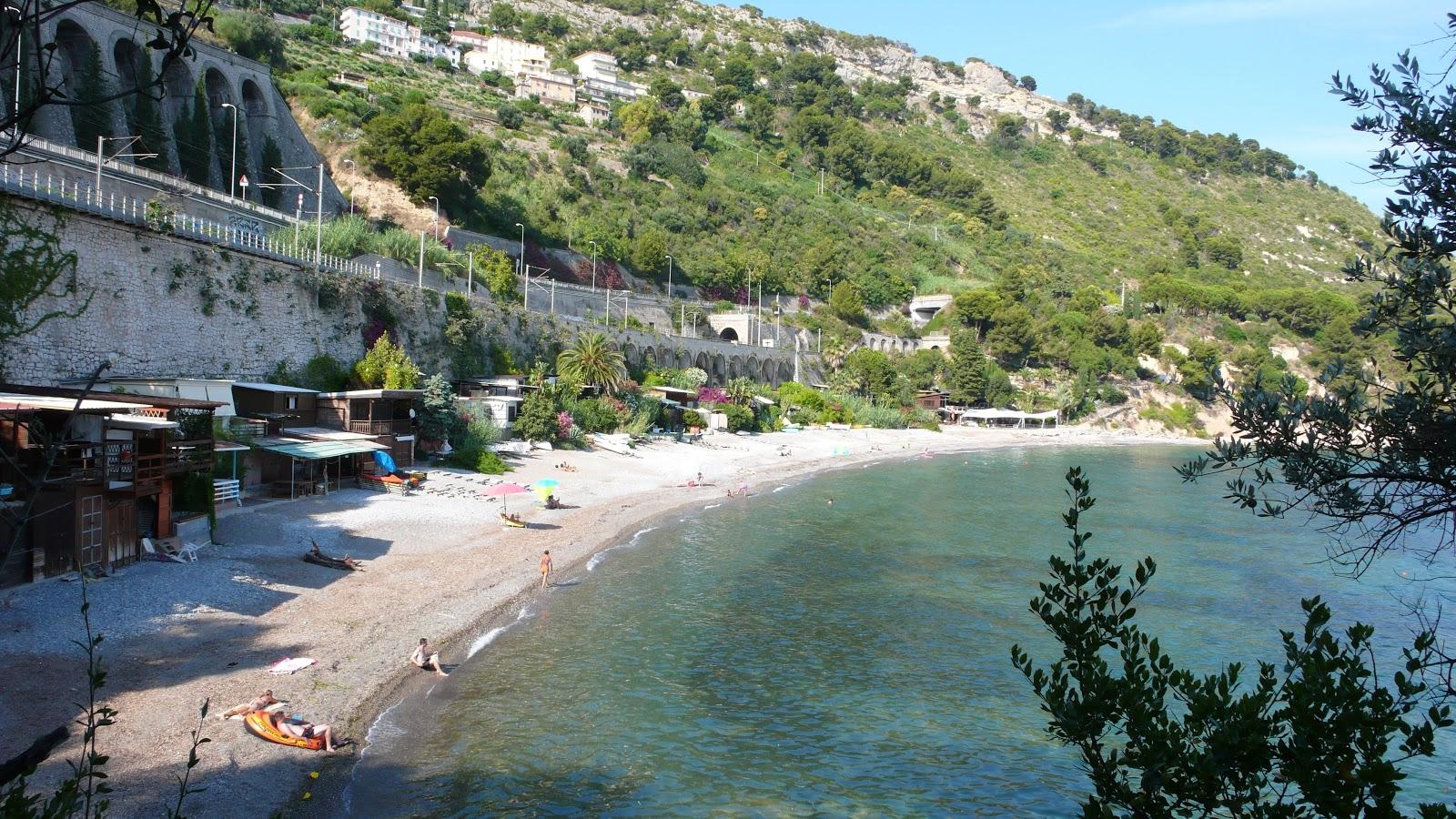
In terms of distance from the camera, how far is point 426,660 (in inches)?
555

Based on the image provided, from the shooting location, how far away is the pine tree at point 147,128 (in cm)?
3853

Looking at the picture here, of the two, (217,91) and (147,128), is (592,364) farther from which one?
(217,91)

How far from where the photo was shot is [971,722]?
1366cm

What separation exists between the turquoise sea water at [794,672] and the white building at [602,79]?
99.3m

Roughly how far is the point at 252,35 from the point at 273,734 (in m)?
64.6

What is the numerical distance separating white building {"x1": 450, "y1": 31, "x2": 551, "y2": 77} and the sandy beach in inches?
3948

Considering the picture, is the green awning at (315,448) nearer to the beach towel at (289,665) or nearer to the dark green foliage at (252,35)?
the beach towel at (289,665)

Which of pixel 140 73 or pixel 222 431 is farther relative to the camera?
pixel 140 73

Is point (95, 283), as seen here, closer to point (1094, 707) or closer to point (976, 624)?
point (976, 624)

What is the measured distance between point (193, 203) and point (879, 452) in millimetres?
36316

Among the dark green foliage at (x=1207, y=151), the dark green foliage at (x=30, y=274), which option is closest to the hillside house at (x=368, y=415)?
the dark green foliage at (x=30, y=274)

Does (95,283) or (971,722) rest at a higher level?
(95,283)

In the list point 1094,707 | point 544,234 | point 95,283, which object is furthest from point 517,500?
point 544,234

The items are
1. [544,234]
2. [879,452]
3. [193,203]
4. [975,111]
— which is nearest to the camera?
[193,203]
